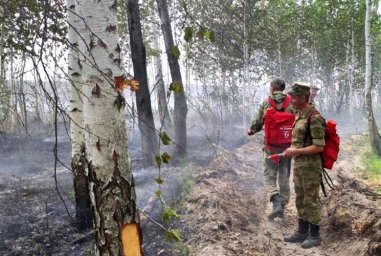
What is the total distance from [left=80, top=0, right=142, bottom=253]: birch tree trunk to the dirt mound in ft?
5.61

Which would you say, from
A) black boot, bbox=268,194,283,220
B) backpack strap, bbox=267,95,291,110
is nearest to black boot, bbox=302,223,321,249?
black boot, bbox=268,194,283,220

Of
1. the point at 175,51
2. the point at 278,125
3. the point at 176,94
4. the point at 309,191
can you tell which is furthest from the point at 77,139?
the point at 176,94

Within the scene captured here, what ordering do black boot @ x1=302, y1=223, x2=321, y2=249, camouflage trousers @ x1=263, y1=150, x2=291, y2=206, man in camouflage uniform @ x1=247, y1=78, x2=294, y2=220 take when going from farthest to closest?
camouflage trousers @ x1=263, y1=150, x2=291, y2=206 < man in camouflage uniform @ x1=247, y1=78, x2=294, y2=220 < black boot @ x1=302, y1=223, x2=321, y2=249

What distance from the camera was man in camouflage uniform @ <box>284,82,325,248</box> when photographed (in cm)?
399

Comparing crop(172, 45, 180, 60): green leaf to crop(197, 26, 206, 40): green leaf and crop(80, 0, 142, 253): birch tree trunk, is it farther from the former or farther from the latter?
crop(80, 0, 142, 253): birch tree trunk

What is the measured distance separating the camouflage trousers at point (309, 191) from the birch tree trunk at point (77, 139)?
2.66m

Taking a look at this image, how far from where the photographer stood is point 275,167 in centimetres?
531

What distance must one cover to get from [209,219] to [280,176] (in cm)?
132

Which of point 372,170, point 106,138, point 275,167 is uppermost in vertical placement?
point 106,138

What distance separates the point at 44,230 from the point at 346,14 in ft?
71.9

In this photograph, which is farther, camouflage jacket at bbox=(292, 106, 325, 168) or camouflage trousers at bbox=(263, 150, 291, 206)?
camouflage trousers at bbox=(263, 150, 291, 206)

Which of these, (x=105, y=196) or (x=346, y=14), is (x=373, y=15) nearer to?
(x=346, y=14)

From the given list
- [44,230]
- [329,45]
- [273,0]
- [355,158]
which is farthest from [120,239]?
[329,45]

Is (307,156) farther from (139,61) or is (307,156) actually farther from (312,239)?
(139,61)
